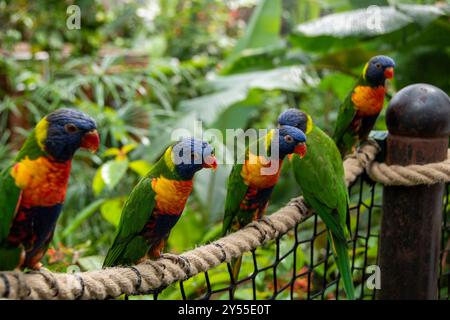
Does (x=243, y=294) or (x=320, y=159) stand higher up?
(x=320, y=159)

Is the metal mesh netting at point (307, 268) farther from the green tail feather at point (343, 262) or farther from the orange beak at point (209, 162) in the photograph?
the orange beak at point (209, 162)

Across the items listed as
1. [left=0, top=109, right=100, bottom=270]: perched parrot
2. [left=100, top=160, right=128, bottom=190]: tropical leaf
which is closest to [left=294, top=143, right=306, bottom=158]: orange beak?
[left=0, top=109, right=100, bottom=270]: perched parrot

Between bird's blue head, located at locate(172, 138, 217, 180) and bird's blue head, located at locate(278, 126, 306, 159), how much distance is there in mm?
215

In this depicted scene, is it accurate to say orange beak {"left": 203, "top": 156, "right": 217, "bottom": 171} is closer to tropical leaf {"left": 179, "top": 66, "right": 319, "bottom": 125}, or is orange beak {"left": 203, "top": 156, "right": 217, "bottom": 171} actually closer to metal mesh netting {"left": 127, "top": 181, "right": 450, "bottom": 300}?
metal mesh netting {"left": 127, "top": 181, "right": 450, "bottom": 300}

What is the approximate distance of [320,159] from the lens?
1313 mm

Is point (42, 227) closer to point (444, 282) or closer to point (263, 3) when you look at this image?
point (444, 282)

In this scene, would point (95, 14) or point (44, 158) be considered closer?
point (44, 158)

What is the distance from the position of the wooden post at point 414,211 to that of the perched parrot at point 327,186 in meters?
0.11

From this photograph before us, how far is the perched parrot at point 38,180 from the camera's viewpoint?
86 centimetres

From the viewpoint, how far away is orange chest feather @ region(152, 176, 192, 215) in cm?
107

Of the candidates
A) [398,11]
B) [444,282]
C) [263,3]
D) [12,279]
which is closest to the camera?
[12,279]

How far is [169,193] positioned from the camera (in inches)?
42.2

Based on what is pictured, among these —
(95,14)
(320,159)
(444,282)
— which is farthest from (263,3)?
(320,159)
